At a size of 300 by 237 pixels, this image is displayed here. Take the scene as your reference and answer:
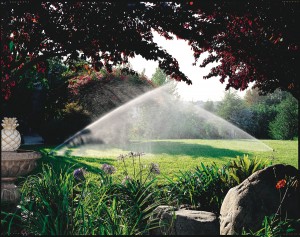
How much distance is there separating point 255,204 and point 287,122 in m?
21.1

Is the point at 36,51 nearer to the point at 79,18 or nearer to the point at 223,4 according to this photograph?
the point at 79,18

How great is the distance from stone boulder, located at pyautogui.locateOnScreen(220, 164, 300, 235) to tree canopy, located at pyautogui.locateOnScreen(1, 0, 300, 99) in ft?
5.16

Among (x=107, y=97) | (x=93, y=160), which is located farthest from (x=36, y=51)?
(x=107, y=97)

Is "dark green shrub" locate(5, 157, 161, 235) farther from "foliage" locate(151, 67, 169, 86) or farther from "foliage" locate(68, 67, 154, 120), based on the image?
"foliage" locate(151, 67, 169, 86)

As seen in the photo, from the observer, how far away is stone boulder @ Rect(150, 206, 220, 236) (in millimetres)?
4055

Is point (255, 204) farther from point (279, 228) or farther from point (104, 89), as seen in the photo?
point (104, 89)

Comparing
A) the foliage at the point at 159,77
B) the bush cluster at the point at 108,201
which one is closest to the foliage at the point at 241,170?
the bush cluster at the point at 108,201

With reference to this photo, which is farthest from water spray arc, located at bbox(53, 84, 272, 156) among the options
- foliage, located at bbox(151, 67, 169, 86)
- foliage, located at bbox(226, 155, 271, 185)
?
foliage, located at bbox(226, 155, 271, 185)

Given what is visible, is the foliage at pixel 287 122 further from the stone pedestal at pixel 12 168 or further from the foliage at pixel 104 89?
the stone pedestal at pixel 12 168

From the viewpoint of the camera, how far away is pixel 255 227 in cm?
435

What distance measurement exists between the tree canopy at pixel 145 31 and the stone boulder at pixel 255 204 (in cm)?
157

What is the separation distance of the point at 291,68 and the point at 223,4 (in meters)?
2.09

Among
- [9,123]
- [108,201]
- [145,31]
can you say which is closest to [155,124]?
[108,201]

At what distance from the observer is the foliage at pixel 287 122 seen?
24.0 m
